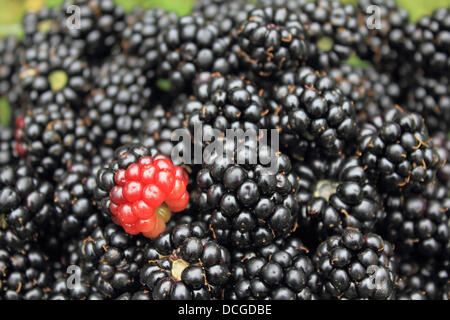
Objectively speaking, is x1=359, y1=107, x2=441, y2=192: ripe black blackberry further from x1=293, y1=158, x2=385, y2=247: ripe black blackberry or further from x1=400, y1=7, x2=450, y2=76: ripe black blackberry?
x1=400, y1=7, x2=450, y2=76: ripe black blackberry

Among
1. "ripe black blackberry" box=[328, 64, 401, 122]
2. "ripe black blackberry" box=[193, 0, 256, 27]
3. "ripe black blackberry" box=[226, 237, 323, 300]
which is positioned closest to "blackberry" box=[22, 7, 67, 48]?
"ripe black blackberry" box=[193, 0, 256, 27]

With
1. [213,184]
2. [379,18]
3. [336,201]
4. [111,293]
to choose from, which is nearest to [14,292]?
[111,293]

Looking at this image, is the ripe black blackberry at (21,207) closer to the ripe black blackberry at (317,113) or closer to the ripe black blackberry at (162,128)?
the ripe black blackberry at (162,128)

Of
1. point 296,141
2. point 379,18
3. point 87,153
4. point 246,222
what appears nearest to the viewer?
point 246,222

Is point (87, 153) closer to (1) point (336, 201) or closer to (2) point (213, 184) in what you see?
(2) point (213, 184)

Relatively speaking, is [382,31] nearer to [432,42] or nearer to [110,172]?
[432,42]

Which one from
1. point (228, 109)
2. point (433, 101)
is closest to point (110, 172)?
point (228, 109)
